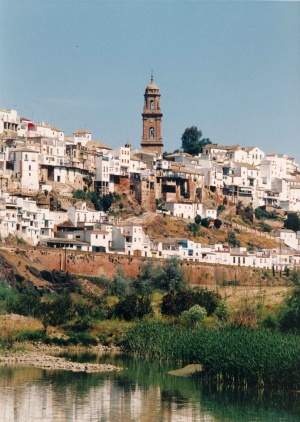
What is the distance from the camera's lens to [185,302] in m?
52.2

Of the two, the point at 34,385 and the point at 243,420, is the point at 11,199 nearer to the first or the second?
the point at 34,385

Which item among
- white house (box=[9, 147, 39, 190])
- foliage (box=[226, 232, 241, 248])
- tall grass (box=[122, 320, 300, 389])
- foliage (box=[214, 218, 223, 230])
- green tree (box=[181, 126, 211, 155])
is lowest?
tall grass (box=[122, 320, 300, 389])

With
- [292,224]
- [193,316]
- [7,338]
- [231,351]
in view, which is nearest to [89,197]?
[292,224]

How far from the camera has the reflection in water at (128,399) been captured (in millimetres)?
33969

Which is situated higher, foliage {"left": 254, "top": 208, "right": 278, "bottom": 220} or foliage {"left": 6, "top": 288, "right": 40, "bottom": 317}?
foliage {"left": 254, "top": 208, "right": 278, "bottom": 220}

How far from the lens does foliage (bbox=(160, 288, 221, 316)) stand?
51875 mm

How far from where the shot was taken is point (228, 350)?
39.0 metres

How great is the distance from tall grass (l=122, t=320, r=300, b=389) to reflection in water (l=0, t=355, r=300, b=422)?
66cm

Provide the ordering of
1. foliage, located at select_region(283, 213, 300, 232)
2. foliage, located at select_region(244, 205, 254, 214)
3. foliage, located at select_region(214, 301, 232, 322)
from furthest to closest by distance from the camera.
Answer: foliage, located at select_region(283, 213, 300, 232) < foliage, located at select_region(244, 205, 254, 214) < foliage, located at select_region(214, 301, 232, 322)

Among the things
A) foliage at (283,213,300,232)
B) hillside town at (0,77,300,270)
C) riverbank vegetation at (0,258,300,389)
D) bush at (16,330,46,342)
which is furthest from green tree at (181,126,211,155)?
bush at (16,330,46,342)

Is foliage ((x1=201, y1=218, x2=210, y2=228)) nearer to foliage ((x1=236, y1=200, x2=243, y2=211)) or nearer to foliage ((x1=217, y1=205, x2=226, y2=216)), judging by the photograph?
foliage ((x1=217, y1=205, x2=226, y2=216))

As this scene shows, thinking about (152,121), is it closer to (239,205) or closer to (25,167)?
(239,205)

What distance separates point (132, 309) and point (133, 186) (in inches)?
1109

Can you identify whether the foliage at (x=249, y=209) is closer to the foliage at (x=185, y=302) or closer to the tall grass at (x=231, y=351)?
the foliage at (x=185, y=302)
